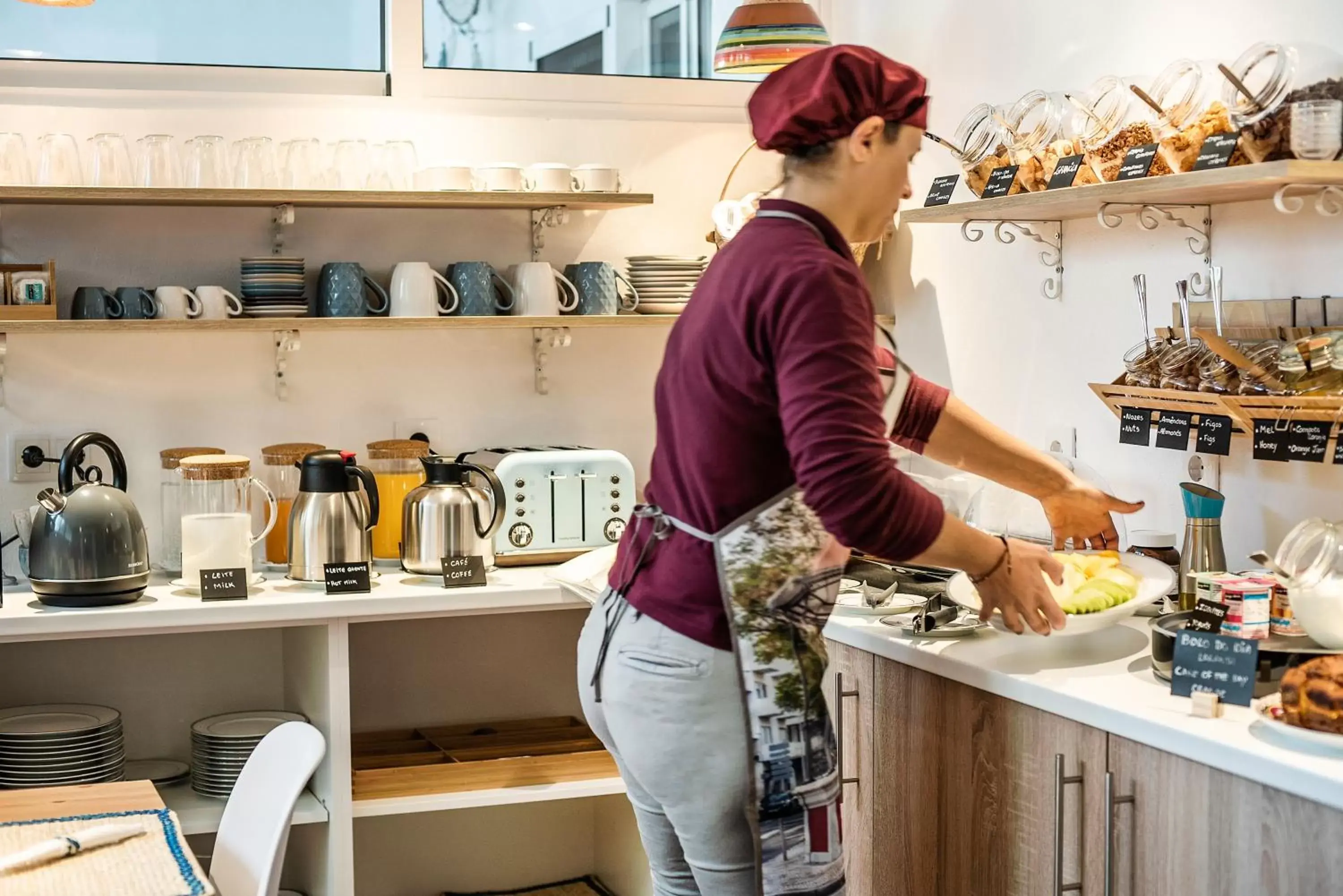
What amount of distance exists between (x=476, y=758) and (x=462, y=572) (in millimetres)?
503

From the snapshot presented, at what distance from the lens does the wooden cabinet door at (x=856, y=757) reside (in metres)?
2.26

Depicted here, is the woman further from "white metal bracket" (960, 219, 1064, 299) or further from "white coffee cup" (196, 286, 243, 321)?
"white coffee cup" (196, 286, 243, 321)

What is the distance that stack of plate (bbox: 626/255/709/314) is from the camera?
344cm

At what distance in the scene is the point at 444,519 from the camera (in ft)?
9.98

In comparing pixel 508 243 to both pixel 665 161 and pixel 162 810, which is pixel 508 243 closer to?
pixel 665 161

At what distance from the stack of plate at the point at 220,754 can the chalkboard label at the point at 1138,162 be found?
78.2 inches

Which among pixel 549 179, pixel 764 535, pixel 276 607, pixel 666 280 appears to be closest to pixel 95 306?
pixel 276 607

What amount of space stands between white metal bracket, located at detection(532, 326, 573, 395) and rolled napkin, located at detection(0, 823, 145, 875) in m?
1.95

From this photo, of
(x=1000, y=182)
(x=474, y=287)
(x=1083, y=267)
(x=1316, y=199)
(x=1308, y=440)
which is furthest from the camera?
(x=474, y=287)

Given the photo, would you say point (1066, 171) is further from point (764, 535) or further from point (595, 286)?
point (595, 286)

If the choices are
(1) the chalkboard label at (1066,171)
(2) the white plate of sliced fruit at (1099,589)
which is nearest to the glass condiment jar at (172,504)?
(2) the white plate of sliced fruit at (1099,589)

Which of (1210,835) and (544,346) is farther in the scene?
(544,346)

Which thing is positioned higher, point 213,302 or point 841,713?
point 213,302

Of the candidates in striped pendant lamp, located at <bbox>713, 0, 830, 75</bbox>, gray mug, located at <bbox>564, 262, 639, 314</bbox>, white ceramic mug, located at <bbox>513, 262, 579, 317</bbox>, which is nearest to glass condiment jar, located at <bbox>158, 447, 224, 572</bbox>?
white ceramic mug, located at <bbox>513, 262, 579, 317</bbox>
